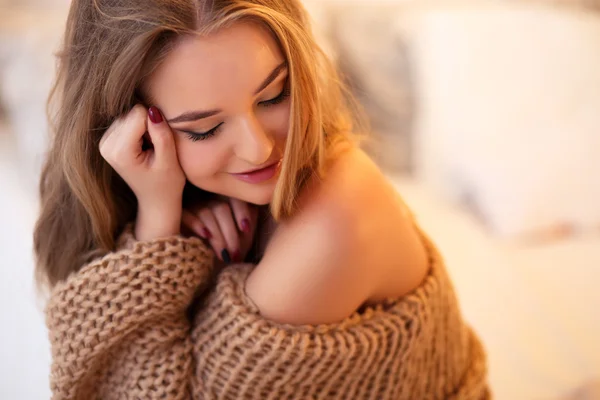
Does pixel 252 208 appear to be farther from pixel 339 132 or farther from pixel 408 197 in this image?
pixel 408 197

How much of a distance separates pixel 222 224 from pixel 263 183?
0.37ft

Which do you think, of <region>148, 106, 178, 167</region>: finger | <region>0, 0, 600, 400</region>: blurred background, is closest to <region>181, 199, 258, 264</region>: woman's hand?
<region>148, 106, 178, 167</region>: finger

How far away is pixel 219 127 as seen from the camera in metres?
0.66

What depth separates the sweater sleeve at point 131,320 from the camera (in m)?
0.71

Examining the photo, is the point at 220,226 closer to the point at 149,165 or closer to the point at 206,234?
the point at 206,234

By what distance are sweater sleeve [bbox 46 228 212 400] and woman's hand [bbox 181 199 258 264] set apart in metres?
0.03

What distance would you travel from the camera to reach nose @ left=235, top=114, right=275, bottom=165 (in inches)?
25.5

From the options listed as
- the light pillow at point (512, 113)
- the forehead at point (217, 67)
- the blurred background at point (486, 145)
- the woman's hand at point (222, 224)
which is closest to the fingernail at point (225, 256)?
the woman's hand at point (222, 224)

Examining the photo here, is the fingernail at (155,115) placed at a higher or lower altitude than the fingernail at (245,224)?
higher

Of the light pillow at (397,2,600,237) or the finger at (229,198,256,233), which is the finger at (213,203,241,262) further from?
the light pillow at (397,2,600,237)

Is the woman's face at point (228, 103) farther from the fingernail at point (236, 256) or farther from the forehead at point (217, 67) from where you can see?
the fingernail at point (236, 256)

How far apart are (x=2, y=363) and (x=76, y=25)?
537 mm

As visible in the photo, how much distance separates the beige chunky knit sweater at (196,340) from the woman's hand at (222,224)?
0.04m

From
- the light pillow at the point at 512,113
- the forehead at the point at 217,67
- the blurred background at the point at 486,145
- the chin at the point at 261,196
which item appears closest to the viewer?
the forehead at the point at 217,67
